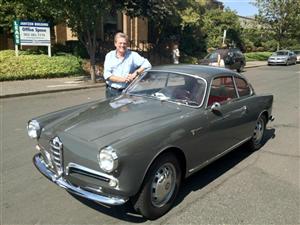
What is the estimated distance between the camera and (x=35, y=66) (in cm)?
1462

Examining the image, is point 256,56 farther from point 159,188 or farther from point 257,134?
point 159,188

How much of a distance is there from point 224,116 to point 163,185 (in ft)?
4.49

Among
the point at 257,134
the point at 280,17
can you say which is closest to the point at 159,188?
the point at 257,134

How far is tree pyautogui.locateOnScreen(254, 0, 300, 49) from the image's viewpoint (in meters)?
34.2

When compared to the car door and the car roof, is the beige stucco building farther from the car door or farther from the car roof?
the car door

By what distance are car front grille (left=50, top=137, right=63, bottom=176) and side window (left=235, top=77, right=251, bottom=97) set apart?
2832mm

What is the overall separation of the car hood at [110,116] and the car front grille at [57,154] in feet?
0.46

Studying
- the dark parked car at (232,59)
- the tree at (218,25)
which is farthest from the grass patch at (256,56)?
the dark parked car at (232,59)

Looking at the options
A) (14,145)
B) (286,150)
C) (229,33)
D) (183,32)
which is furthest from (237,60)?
(14,145)

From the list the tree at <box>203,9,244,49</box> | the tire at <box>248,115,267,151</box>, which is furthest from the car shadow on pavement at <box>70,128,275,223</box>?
the tree at <box>203,9,244,49</box>

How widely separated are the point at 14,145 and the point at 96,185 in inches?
121

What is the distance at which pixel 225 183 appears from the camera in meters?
4.39

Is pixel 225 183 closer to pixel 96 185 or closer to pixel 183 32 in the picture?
pixel 96 185

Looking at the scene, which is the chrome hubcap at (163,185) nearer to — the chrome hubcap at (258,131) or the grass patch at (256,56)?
the chrome hubcap at (258,131)
